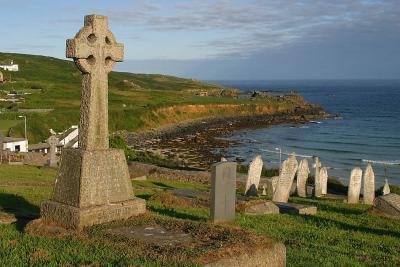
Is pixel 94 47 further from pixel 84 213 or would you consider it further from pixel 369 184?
pixel 369 184

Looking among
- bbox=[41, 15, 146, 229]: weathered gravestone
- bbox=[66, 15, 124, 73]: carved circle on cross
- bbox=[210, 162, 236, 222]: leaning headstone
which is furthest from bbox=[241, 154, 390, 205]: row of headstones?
bbox=[66, 15, 124, 73]: carved circle on cross

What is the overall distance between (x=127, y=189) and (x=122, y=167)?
17.0 inches

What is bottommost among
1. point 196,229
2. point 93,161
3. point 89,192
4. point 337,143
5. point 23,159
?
point 337,143

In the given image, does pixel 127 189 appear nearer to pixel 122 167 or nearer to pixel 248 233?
pixel 122 167

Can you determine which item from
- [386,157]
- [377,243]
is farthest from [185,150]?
[377,243]

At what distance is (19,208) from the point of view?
12719mm

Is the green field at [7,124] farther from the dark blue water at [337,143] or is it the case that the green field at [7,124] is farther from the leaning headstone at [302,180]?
the leaning headstone at [302,180]

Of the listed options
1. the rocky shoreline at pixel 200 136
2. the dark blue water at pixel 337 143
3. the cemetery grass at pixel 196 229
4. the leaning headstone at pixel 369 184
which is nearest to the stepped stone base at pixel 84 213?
the cemetery grass at pixel 196 229

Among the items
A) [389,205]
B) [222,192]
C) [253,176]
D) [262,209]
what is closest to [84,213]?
[222,192]

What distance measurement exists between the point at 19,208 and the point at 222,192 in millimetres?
5125

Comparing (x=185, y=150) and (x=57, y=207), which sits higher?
(x=57, y=207)

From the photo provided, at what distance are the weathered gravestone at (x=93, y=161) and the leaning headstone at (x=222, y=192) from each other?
1.84m

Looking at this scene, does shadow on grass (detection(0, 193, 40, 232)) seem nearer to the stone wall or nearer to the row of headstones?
the row of headstones

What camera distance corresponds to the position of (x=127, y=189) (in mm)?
9953
